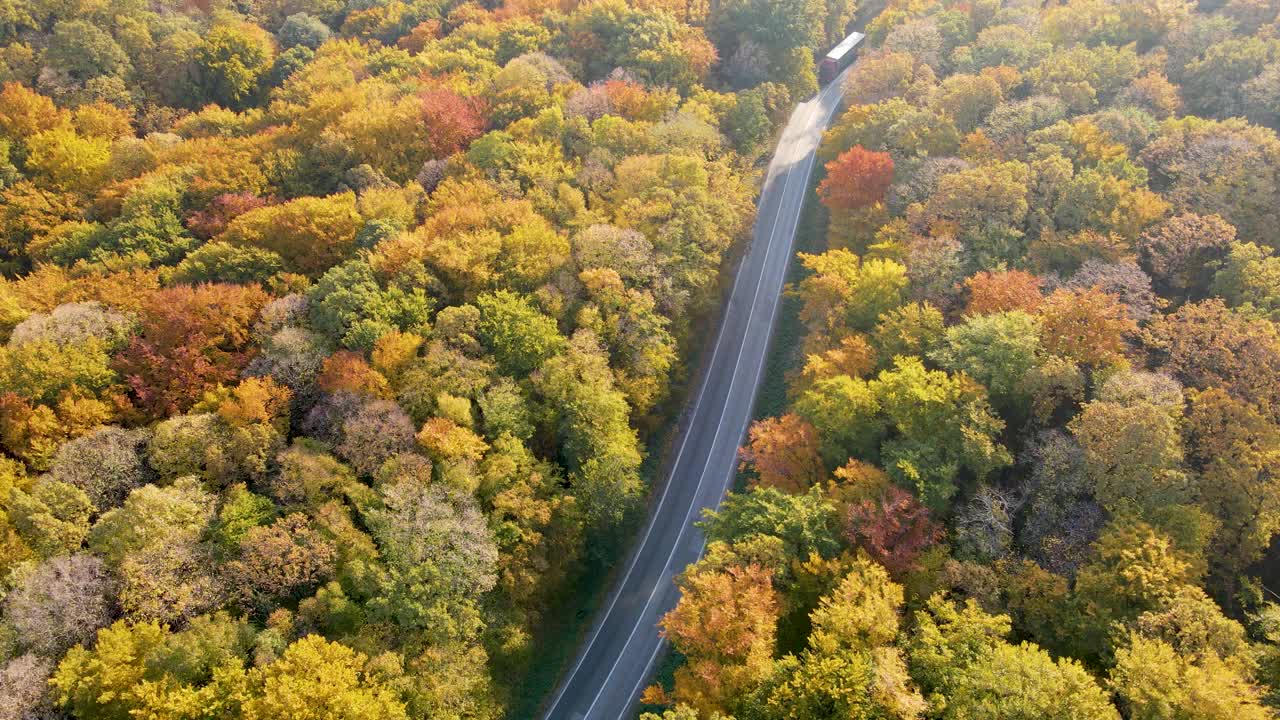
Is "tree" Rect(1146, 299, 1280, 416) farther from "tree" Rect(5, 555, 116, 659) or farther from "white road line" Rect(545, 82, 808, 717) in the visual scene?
"tree" Rect(5, 555, 116, 659)

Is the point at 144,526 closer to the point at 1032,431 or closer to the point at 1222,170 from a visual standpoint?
the point at 1032,431

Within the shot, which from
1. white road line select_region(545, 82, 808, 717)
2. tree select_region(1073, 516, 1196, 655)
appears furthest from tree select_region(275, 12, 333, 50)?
tree select_region(1073, 516, 1196, 655)

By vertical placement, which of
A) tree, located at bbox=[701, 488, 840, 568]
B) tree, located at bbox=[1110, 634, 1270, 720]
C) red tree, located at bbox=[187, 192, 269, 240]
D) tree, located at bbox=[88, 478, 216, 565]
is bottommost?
tree, located at bbox=[1110, 634, 1270, 720]

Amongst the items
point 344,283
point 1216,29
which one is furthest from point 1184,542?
point 1216,29

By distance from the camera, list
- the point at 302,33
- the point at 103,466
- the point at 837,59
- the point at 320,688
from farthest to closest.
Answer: the point at 837,59, the point at 302,33, the point at 103,466, the point at 320,688

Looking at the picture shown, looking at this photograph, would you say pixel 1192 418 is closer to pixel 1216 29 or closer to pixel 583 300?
pixel 583 300

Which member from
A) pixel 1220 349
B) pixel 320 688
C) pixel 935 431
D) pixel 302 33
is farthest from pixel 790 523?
pixel 302 33
